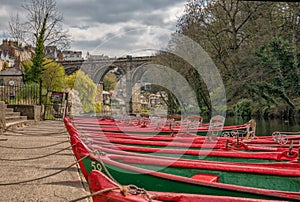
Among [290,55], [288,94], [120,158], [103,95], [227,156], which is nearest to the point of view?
[120,158]

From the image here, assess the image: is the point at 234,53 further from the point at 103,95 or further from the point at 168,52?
the point at 103,95

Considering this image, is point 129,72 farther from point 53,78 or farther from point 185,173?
point 185,173

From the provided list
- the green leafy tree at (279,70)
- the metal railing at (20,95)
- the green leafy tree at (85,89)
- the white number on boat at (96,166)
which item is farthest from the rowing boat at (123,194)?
the green leafy tree at (85,89)

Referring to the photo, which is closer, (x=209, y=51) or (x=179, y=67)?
(x=209, y=51)

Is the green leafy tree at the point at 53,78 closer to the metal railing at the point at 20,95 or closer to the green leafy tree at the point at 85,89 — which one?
the green leafy tree at the point at 85,89

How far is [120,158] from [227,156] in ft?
9.33

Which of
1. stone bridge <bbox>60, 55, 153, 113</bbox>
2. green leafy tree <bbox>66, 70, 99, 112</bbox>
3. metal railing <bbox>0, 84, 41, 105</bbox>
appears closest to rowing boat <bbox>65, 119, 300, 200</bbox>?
metal railing <bbox>0, 84, 41, 105</bbox>

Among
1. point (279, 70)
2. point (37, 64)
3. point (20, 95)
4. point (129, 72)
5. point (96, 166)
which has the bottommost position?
point (96, 166)

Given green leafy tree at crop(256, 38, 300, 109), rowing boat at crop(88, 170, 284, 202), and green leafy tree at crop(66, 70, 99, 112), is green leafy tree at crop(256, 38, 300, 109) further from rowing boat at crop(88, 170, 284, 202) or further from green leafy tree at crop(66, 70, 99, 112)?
rowing boat at crop(88, 170, 284, 202)

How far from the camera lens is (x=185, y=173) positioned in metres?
5.41

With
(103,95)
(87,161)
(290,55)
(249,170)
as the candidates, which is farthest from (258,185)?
(103,95)

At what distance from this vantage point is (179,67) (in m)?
27.1

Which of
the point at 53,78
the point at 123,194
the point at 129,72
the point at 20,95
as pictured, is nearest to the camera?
the point at 123,194

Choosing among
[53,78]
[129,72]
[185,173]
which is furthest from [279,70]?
[129,72]
